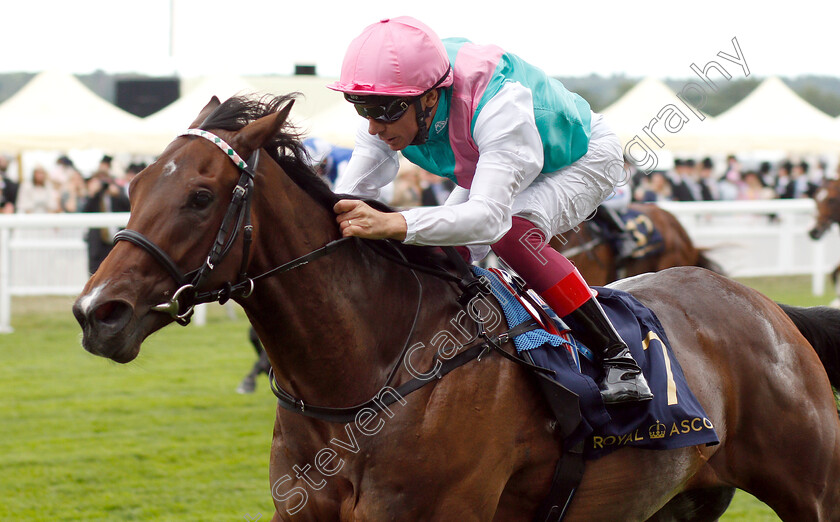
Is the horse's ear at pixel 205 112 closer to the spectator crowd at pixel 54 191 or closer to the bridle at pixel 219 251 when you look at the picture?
the bridle at pixel 219 251

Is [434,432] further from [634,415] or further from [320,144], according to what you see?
[320,144]

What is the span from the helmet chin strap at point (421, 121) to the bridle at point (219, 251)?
19.8 inches

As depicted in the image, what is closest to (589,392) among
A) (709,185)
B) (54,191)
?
(54,191)

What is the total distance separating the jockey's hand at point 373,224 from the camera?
2.56 meters

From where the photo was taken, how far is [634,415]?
301 cm

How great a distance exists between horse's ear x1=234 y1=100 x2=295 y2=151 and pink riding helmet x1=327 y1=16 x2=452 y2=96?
25cm

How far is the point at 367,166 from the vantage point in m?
3.20

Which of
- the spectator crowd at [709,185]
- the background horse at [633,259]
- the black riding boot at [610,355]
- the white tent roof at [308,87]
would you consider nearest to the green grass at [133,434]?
the black riding boot at [610,355]

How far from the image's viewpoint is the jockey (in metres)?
2.63

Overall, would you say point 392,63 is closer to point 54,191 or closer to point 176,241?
point 176,241

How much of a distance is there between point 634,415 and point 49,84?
667 inches

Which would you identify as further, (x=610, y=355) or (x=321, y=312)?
(x=610, y=355)

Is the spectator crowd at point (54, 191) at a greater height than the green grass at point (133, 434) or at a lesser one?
lesser

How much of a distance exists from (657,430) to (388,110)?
4.38 feet
